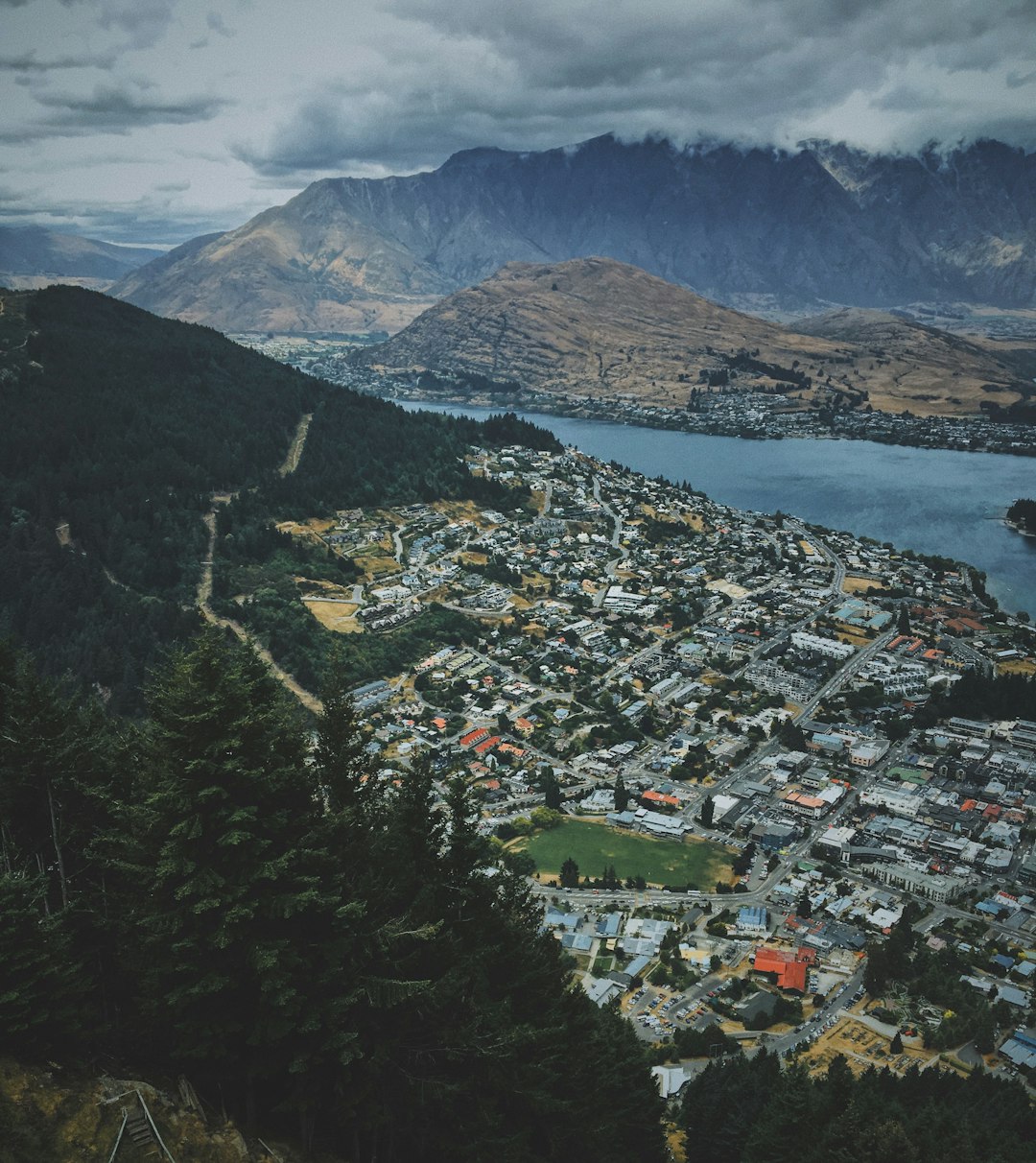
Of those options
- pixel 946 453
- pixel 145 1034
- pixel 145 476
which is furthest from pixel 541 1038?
pixel 946 453

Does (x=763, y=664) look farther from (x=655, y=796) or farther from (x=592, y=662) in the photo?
(x=655, y=796)

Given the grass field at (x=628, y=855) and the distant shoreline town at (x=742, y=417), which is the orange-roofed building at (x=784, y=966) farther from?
the distant shoreline town at (x=742, y=417)

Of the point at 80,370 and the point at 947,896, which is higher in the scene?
the point at 80,370

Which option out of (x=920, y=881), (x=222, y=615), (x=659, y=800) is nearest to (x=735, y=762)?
(x=659, y=800)

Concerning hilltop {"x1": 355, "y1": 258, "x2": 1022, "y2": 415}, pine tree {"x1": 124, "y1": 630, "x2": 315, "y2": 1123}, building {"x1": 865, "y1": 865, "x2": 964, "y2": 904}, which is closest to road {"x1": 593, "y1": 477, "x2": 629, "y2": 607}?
building {"x1": 865, "y1": 865, "x2": 964, "y2": 904}

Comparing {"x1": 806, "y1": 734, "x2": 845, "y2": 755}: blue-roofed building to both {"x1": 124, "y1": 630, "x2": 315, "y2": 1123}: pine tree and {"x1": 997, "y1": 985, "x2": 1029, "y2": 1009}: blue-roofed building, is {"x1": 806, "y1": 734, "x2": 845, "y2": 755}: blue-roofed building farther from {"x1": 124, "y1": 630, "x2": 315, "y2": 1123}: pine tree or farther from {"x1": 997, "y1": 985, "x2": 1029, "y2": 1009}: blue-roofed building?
{"x1": 124, "y1": 630, "x2": 315, "y2": 1123}: pine tree

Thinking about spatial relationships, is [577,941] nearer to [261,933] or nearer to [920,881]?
[920,881]

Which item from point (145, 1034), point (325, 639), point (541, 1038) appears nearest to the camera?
point (145, 1034)
